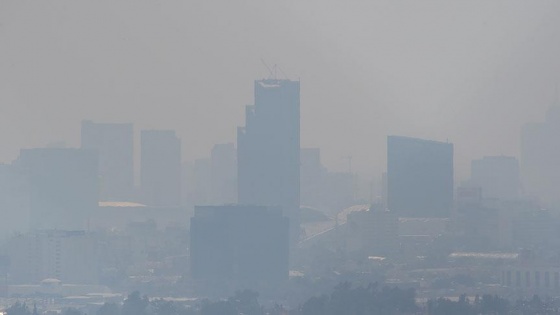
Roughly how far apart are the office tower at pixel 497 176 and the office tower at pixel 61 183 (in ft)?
41.7

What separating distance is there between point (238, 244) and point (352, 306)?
1854 centimetres

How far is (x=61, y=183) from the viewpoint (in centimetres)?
9469

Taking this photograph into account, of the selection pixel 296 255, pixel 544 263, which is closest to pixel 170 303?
pixel 544 263

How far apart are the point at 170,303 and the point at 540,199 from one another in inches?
1570

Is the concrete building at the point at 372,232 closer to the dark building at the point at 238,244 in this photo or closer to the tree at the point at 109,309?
the dark building at the point at 238,244

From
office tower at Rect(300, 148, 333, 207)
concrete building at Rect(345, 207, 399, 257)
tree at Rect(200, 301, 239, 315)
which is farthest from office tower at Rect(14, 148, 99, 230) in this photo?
tree at Rect(200, 301, 239, 315)

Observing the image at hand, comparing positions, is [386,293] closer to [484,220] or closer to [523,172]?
[484,220]

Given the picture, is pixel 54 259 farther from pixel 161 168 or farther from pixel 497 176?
pixel 161 168

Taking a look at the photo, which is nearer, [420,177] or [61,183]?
[420,177]

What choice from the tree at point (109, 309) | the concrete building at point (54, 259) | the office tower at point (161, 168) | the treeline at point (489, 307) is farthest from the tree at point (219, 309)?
the office tower at point (161, 168)

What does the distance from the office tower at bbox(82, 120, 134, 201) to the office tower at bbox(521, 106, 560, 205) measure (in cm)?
1570

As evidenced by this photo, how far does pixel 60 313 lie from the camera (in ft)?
191

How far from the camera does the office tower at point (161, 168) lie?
346ft

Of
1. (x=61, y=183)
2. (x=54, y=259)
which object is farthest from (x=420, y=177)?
(x=54, y=259)
